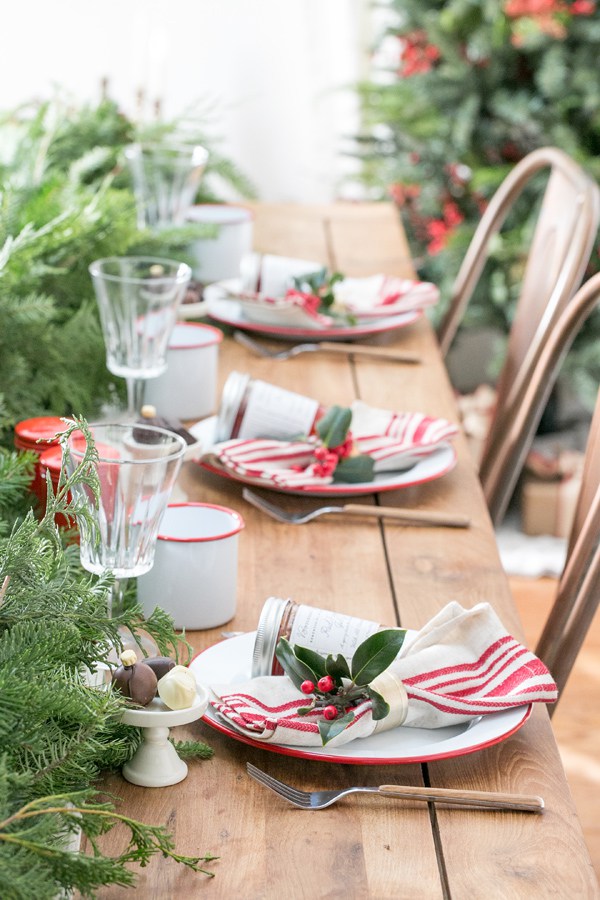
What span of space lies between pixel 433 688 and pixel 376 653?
0.26 feet

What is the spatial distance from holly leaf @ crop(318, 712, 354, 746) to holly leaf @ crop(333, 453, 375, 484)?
1.59ft

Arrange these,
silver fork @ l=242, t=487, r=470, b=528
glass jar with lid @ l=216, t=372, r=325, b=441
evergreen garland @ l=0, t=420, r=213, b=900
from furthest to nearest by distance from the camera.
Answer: glass jar with lid @ l=216, t=372, r=325, b=441
silver fork @ l=242, t=487, r=470, b=528
evergreen garland @ l=0, t=420, r=213, b=900

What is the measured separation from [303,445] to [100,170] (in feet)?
3.32

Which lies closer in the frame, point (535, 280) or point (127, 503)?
point (127, 503)

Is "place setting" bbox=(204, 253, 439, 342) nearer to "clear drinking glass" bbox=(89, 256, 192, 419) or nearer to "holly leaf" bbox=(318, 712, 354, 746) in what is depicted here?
"clear drinking glass" bbox=(89, 256, 192, 419)

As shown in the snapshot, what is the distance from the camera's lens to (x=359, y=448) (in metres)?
1.30

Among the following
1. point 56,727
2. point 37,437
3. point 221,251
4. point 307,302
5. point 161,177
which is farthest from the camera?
Result: point 221,251

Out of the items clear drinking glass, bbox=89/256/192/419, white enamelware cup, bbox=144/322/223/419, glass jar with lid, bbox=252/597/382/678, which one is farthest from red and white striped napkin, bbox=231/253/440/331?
glass jar with lid, bbox=252/597/382/678

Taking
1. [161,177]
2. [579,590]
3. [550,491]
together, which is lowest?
[550,491]

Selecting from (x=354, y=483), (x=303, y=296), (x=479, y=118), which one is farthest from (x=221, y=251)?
(x=479, y=118)

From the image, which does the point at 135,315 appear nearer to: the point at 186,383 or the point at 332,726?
the point at 186,383

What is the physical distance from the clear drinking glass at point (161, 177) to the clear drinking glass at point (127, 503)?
38.6 inches

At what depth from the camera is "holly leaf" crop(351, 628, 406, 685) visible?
79 centimetres

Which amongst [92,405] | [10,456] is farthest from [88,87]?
[10,456]
